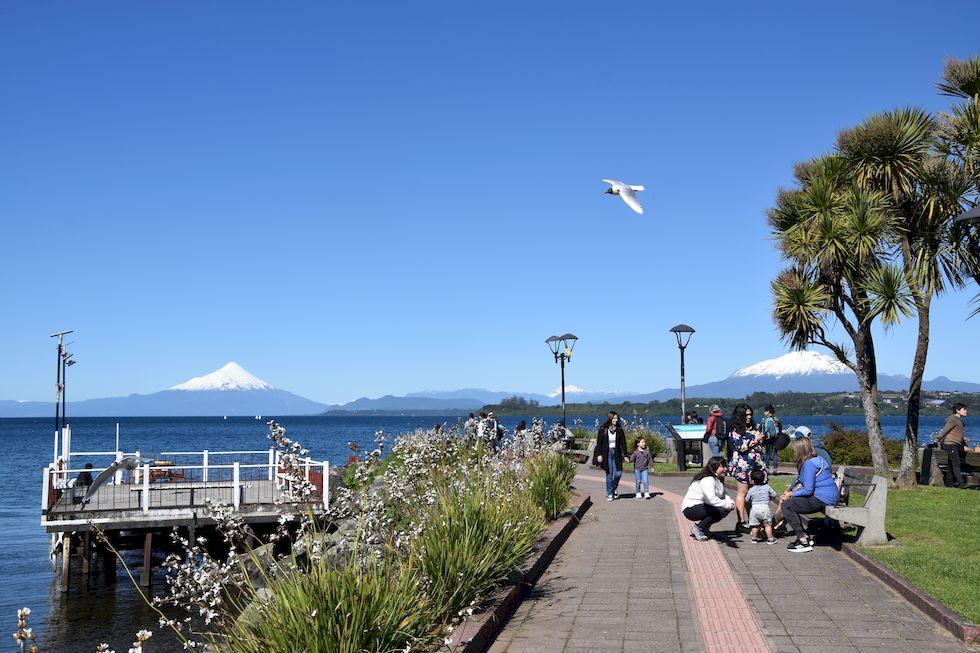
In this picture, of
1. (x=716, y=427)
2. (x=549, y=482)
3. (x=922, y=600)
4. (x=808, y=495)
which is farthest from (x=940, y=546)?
(x=716, y=427)

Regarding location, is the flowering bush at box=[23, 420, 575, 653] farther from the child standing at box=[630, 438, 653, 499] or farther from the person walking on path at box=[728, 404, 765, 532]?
the child standing at box=[630, 438, 653, 499]

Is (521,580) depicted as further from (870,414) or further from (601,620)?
(870,414)

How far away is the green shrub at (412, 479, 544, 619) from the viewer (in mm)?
7469

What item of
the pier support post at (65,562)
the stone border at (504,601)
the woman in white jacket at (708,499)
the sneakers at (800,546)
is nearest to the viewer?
the stone border at (504,601)

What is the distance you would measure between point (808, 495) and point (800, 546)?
0.65 meters

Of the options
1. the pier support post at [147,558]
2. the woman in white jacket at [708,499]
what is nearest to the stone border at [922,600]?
the woman in white jacket at [708,499]

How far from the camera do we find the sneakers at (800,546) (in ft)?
37.5

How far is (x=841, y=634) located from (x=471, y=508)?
3495 millimetres

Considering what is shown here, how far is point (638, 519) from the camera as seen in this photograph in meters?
15.3

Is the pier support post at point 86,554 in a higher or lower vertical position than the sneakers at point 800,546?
lower

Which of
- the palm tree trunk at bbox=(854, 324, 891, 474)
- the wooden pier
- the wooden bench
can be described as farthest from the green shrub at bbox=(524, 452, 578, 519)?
the palm tree trunk at bbox=(854, 324, 891, 474)

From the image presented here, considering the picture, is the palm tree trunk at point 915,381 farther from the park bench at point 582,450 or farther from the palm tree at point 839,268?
the park bench at point 582,450

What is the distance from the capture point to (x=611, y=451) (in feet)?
59.9

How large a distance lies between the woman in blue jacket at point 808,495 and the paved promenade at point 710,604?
29cm
